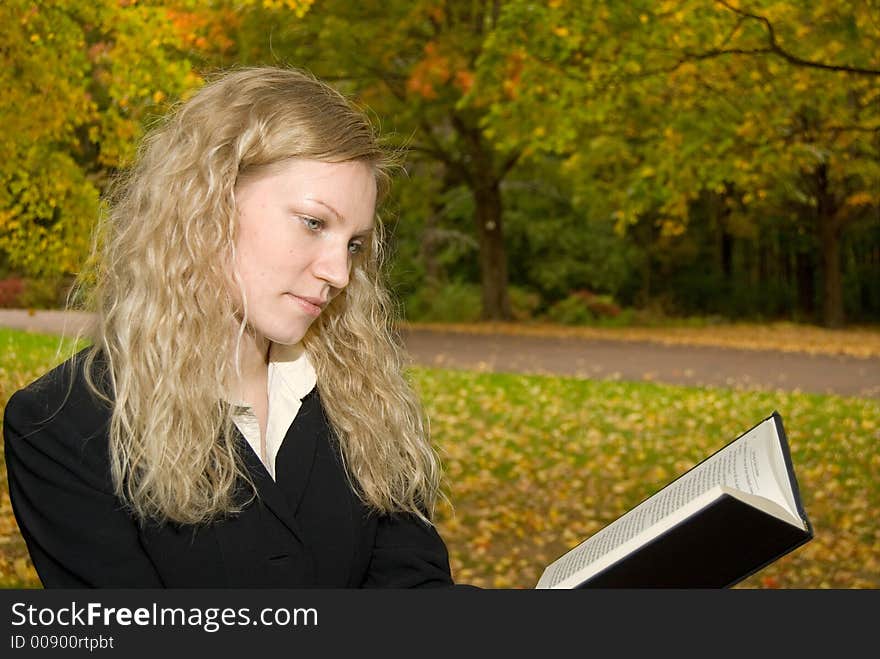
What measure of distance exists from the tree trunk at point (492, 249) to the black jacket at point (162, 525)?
934 inches

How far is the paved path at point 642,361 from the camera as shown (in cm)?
1555

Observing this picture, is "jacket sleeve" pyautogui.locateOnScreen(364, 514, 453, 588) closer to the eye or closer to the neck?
the neck

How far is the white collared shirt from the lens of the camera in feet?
6.72

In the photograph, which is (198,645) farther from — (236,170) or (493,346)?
(493,346)

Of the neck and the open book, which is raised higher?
the neck

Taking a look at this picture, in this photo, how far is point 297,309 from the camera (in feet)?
6.34

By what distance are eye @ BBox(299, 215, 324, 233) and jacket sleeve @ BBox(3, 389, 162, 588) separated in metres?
0.47

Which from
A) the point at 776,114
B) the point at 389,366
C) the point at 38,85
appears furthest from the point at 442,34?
the point at 389,366

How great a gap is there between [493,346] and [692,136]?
8926mm

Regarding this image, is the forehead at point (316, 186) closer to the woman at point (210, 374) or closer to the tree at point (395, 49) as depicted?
the woman at point (210, 374)

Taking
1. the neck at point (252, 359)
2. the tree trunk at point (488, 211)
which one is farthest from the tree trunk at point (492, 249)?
the neck at point (252, 359)

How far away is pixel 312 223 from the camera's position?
6.19 feet

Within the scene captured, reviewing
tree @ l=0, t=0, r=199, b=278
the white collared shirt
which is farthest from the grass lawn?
the white collared shirt

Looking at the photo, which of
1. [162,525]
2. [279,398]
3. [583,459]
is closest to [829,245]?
[583,459]
